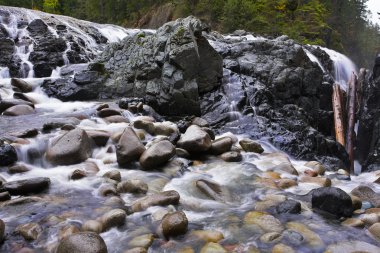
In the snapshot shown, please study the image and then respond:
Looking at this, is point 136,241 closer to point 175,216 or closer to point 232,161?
point 175,216

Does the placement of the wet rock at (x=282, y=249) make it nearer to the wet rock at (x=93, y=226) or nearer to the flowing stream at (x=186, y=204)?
the flowing stream at (x=186, y=204)

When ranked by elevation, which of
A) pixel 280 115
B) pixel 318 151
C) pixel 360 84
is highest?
pixel 360 84

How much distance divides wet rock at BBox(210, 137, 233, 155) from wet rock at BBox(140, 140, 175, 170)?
112 cm

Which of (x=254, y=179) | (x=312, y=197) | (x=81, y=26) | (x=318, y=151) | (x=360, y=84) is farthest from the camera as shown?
(x=81, y=26)

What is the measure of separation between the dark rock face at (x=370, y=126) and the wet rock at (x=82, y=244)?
394 inches

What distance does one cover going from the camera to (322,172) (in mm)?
7047

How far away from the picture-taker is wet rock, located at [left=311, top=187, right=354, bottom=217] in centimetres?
468

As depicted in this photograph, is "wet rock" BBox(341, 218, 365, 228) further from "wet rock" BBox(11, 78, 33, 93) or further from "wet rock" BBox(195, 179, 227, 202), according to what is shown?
"wet rock" BBox(11, 78, 33, 93)

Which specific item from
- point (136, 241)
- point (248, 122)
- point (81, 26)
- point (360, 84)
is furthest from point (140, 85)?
point (81, 26)

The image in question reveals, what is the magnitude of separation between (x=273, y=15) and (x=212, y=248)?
3071 cm

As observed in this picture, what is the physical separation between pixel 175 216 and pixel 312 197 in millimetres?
2082

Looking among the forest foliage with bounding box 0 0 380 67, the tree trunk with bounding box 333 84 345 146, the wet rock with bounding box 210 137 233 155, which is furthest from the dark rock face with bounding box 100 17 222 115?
the forest foliage with bounding box 0 0 380 67

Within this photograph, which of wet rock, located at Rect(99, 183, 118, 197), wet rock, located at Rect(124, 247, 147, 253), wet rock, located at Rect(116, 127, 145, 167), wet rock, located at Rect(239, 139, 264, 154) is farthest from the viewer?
wet rock, located at Rect(239, 139, 264, 154)

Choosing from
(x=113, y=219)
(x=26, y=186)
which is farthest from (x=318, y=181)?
(x=26, y=186)
